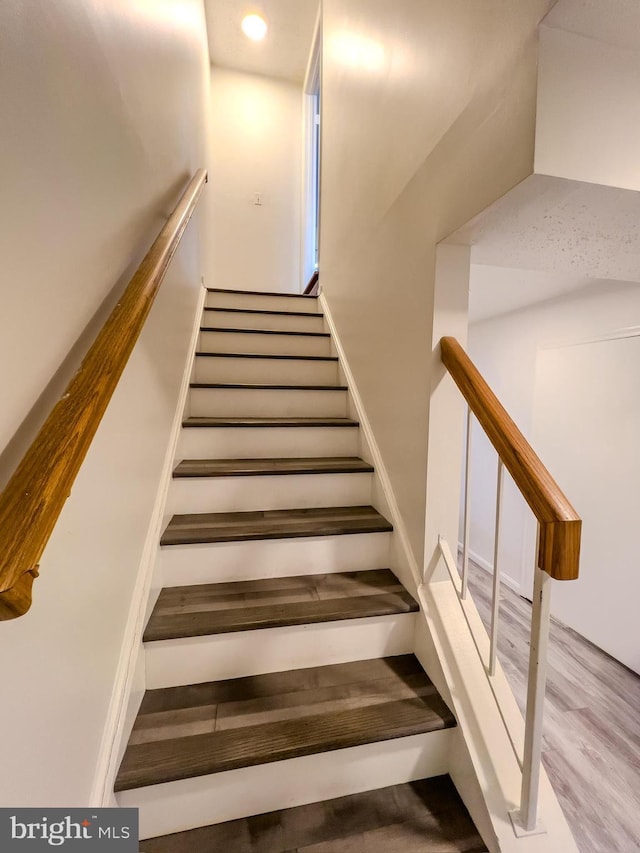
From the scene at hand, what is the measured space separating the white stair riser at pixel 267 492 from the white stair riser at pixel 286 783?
2.61 ft

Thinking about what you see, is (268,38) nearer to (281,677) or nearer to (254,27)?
(254,27)

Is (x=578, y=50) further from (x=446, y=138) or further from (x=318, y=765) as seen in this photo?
(x=318, y=765)

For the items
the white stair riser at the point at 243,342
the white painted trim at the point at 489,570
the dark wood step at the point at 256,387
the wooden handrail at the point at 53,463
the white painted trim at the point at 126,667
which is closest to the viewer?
the wooden handrail at the point at 53,463

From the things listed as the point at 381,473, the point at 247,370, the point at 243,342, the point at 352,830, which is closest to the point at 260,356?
the point at 247,370

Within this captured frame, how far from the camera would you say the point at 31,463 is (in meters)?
0.49

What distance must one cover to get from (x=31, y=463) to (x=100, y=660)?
0.58m

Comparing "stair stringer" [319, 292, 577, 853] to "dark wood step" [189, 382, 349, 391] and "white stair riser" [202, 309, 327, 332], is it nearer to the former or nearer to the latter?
"dark wood step" [189, 382, 349, 391]

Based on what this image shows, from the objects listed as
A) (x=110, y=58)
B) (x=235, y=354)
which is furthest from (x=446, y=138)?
(x=235, y=354)

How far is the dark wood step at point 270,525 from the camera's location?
1.27 meters

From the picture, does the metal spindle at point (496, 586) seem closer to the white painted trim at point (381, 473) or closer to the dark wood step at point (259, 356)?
the white painted trim at point (381, 473)

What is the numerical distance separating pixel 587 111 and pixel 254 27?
387 centimetres

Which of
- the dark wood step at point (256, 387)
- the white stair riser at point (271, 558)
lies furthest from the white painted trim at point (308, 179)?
the white stair riser at point (271, 558)

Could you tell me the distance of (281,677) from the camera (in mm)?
1112

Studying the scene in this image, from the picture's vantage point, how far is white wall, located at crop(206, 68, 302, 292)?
368 cm
